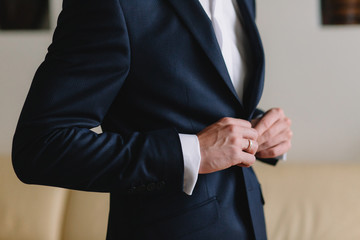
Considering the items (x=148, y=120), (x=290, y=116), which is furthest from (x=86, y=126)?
(x=290, y=116)

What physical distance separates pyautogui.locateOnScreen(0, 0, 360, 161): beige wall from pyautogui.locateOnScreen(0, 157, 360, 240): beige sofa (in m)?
0.23

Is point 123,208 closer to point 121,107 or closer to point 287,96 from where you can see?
point 121,107

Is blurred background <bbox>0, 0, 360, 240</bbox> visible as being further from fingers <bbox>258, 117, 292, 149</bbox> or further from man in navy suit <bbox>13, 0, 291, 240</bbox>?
man in navy suit <bbox>13, 0, 291, 240</bbox>

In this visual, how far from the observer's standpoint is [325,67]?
6.61 feet

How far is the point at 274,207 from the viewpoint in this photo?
178cm

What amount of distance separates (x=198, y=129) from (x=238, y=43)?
10.0 inches

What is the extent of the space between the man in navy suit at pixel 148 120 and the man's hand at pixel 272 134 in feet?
0.25

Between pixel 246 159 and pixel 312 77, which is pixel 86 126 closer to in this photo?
pixel 246 159

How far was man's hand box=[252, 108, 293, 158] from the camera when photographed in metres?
0.88

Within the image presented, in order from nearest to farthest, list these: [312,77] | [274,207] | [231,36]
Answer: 1. [231,36]
2. [274,207]
3. [312,77]

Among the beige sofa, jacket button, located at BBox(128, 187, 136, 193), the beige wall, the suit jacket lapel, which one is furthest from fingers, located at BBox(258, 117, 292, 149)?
the beige wall

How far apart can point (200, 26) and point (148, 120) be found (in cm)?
19

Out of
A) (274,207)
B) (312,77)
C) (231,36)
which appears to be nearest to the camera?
(231,36)

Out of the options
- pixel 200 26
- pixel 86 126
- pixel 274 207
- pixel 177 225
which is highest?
pixel 200 26
